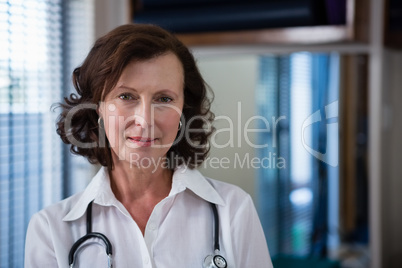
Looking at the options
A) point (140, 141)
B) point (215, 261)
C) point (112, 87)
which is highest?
point (112, 87)

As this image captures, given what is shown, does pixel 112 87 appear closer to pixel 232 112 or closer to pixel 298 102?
pixel 232 112

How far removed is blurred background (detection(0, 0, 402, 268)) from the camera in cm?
207

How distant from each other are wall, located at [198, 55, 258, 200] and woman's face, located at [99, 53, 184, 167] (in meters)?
0.34

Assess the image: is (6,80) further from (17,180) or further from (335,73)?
(335,73)

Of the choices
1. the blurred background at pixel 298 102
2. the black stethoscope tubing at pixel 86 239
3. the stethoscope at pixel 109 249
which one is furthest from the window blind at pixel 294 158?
the black stethoscope tubing at pixel 86 239

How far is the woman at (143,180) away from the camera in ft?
3.68

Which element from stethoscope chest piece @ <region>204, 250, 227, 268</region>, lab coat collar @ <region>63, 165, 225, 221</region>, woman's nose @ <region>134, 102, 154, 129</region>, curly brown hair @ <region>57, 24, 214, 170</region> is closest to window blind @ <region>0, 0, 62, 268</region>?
curly brown hair @ <region>57, 24, 214, 170</region>

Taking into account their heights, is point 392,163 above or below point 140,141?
below

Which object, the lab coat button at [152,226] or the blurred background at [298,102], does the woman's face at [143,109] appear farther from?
the blurred background at [298,102]

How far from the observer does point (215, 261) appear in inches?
46.4

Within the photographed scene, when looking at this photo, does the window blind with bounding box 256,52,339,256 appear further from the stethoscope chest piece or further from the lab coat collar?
the stethoscope chest piece

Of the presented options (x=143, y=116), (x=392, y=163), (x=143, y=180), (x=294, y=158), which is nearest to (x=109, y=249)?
(x=143, y=180)

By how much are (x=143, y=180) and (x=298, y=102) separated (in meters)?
1.20

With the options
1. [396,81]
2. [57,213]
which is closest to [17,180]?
[57,213]
